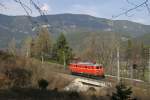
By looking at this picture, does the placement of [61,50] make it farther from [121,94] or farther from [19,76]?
[121,94]

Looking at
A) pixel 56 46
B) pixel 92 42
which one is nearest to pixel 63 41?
pixel 56 46

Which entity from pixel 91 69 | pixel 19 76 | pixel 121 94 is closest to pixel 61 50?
pixel 91 69

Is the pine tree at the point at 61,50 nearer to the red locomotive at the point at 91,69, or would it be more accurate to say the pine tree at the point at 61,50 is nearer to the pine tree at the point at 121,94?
the red locomotive at the point at 91,69

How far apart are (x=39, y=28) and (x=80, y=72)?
154ft

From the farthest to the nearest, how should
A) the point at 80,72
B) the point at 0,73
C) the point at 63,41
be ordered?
the point at 63,41
the point at 80,72
the point at 0,73

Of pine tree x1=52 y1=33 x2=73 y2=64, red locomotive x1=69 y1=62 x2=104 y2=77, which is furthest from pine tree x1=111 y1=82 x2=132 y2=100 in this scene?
pine tree x1=52 y1=33 x2=73 y2=64

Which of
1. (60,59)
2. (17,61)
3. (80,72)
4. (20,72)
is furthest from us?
(60,59)

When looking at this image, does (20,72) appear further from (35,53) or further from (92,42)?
(92,42)

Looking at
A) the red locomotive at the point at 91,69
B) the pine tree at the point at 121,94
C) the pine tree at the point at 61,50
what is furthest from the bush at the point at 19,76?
the pine tree at the point at 61,50

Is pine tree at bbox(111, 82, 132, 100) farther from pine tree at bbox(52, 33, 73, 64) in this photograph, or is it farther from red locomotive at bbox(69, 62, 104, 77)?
pine tree at bbox(52, 33, 73, 64)

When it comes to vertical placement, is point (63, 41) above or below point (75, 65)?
above

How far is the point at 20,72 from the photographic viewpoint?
37.8 m

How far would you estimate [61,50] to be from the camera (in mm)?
86000

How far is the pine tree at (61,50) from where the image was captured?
276 feet
